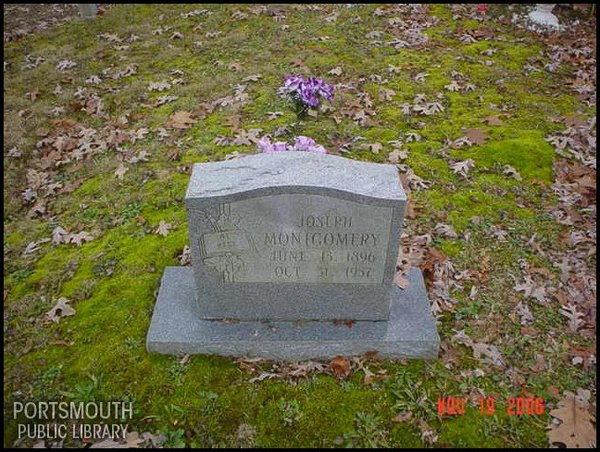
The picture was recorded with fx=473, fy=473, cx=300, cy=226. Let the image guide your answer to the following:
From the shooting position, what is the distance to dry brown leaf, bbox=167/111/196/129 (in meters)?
6.89

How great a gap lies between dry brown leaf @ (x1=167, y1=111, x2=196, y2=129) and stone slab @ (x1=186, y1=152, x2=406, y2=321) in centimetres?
354

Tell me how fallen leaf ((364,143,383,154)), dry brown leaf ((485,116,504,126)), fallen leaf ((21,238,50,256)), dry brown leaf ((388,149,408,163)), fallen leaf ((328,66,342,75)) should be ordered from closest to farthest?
fallen leaf ((21,238,50,256)) → dry brown leaf ((388,149,408,163)) → fallen leaf ((364,143,383,154)) → dry brown leaf ((485,116,504,126)) → fallen leaf ((328,66,342,75))

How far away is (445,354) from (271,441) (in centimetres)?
156

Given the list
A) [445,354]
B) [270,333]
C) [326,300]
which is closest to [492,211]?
[445,354]

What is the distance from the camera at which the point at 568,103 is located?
23.6ft

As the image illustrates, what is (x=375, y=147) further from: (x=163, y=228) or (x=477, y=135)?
(x=163, y=228)

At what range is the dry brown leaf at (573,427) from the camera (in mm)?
3303

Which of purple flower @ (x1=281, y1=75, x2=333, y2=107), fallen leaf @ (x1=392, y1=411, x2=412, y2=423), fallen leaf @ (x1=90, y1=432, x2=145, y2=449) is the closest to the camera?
fallen leaf @ (x1=90, y1=432, x2=145, y2=449)

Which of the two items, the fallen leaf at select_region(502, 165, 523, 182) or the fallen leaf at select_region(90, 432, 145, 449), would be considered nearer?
the fallen leaf at select_region(90, 432, 145, 449)

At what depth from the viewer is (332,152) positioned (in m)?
→ 6.20

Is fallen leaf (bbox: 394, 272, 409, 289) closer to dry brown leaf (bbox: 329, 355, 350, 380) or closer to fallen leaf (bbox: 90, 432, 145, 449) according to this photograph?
dry brown leaf (bbox: 329, 355, 350, 380)
